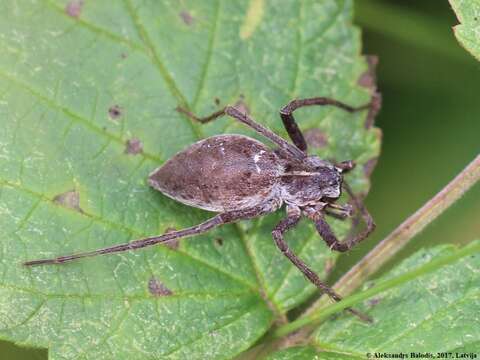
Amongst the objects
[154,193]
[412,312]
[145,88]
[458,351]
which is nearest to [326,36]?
[145,88]

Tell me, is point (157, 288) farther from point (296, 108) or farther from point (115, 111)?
point (296, 108)

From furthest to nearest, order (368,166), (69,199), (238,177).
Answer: (368,166) < (238,177) < (69,199)

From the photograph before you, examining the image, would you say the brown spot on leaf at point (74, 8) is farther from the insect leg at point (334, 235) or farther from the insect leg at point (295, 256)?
the insect leg at point (334, 235)

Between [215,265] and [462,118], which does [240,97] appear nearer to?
[215,265]

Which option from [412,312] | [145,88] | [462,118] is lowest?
[412,312]

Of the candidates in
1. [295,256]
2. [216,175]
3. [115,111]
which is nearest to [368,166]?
[295,256]

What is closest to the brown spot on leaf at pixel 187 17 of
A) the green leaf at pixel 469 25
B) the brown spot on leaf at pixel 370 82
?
the brown spot on leaf at pixel 370 82
